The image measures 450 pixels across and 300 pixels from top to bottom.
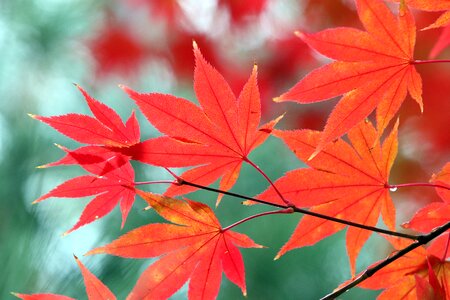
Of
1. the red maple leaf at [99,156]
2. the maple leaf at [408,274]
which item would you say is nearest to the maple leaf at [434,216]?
the maple leaf at [408,274]

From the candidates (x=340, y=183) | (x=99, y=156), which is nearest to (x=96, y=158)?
(x=99, y=156)

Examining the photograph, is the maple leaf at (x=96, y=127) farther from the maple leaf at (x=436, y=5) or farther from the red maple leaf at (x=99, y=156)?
the maple leaf at (x=436, y=5)

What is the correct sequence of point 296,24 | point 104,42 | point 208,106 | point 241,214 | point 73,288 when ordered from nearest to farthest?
point 208,106, point 73,288, point 241,214, point 296,24, point 104,42

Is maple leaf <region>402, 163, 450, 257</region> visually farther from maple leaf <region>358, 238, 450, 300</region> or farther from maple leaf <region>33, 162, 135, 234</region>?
maple leaf <region>33, 162, 135, 234</region>

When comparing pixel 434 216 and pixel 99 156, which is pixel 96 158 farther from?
pixel 434 216

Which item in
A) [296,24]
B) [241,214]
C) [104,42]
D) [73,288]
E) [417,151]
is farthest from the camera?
[104,42]

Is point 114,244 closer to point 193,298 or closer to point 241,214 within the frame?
point 193,298

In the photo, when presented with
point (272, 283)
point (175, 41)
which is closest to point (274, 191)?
point (272, 283)

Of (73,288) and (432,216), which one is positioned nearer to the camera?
(432,216)
